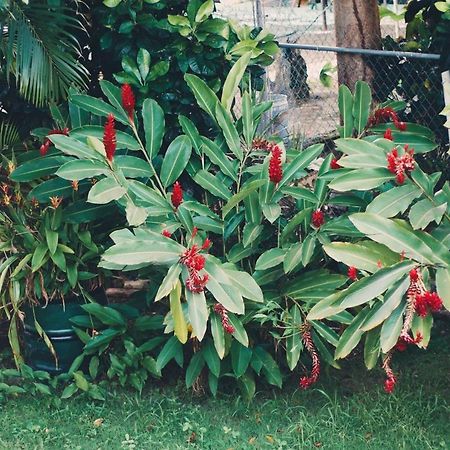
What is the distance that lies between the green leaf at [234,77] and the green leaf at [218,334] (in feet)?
3.94

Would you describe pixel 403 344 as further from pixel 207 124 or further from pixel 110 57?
pixel 110 57

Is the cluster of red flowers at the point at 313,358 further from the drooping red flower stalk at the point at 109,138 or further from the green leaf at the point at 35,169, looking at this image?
the green leaf at the point at 35,169

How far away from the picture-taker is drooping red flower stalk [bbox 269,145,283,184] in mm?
4574

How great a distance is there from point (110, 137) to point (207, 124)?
1.38 meters

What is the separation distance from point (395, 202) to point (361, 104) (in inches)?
39.1

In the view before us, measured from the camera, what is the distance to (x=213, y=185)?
4.89 metres

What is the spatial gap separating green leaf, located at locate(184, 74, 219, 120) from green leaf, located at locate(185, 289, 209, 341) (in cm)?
122

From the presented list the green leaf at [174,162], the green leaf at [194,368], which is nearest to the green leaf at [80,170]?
the green leaf at [174,162]

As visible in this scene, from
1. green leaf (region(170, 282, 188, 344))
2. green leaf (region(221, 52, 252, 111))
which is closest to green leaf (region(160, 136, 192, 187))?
green leaf (region(221, 52, 252, 111))

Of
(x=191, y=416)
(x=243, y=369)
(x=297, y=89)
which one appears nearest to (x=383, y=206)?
(x=243, y=369)

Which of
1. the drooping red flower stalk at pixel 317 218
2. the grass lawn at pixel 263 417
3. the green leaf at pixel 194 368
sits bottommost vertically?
the grass lawn at pixel 263 417

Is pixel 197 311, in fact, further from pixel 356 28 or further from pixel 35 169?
pixel 356 28

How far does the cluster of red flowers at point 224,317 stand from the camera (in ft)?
14.6

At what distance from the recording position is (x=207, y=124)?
17.9ft
